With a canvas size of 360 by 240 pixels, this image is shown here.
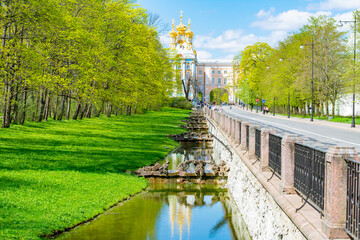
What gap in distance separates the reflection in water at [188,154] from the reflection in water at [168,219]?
686cm

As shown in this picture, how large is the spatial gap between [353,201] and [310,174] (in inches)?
63.1

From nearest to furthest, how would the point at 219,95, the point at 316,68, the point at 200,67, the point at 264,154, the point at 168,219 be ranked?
the point at 264,154, the point at 168,219, the point at 316,68, the point at 219,95, the point at 200,67

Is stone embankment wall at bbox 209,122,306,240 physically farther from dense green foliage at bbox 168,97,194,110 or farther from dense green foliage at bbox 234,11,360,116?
dense green foliage at bbox 168,97,194,110

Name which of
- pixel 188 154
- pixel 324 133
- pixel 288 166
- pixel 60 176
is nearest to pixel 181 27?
pixel 188 154

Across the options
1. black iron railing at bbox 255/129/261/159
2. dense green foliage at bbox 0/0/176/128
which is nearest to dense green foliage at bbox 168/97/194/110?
dense green foliage at bbox 0/0/176/128

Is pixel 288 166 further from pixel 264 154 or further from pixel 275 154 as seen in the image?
pixel 264 154

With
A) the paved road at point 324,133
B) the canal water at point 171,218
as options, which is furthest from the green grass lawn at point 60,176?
the paved road at point 324,133

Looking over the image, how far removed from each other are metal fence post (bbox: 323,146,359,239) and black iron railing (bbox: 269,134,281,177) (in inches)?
151

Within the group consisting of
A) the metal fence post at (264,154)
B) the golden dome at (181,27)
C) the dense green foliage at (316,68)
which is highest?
the golden dome at (181,27)

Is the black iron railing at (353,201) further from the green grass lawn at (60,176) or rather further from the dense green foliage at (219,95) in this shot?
the dense green foliage at (219,95)

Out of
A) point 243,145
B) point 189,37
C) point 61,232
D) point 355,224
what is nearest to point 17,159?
point 61,232

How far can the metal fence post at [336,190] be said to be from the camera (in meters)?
5.00

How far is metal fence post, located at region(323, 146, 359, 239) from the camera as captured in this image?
500 centimetres

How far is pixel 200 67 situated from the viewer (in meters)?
173
